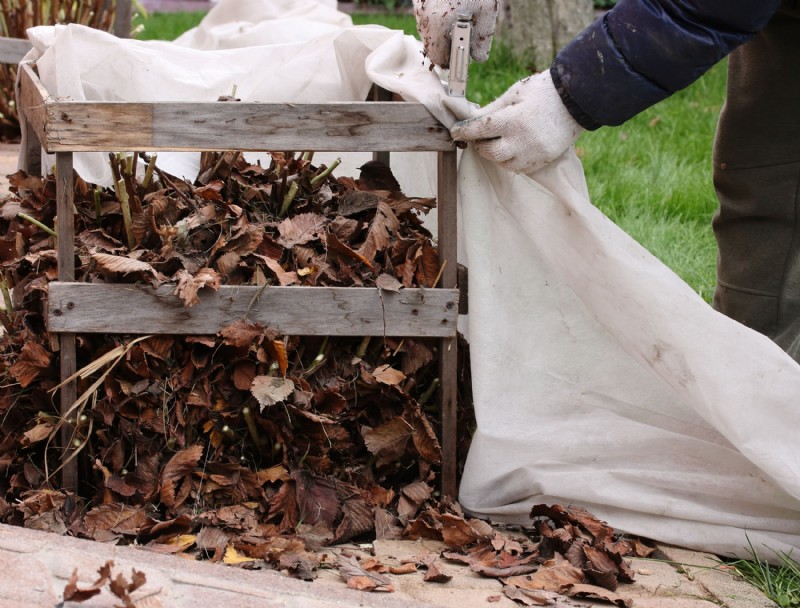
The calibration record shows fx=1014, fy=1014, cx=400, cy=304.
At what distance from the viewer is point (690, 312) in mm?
2266

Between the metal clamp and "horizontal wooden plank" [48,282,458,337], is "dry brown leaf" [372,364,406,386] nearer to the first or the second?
"horizontal wooden plank" [48,282,458,337]

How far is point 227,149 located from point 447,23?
0.58 m

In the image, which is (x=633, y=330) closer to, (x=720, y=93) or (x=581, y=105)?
(x=581, y=105)

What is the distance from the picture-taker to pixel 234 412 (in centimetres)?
235

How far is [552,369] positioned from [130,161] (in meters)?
1.16

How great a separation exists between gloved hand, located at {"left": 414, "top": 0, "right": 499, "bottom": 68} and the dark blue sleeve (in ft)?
0.70

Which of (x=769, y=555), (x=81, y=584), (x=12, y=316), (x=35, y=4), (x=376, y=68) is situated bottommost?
(x=769, y=555)

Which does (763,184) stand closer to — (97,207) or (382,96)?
(382,96)

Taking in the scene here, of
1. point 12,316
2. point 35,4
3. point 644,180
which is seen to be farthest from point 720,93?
point 12,316

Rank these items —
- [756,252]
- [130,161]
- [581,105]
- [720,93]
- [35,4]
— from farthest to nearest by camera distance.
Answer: [720,93]
[35,4]
[756,252]
[130,161]
[581,105]

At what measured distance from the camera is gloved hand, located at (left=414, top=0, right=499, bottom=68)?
230cm

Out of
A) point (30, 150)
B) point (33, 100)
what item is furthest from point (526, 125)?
point (30, 150)

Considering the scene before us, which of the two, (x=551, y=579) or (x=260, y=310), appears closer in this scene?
(x=551, y=579)

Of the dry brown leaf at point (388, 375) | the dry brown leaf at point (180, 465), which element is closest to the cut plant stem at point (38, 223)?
the dry brown leaf at point (180, 465)
